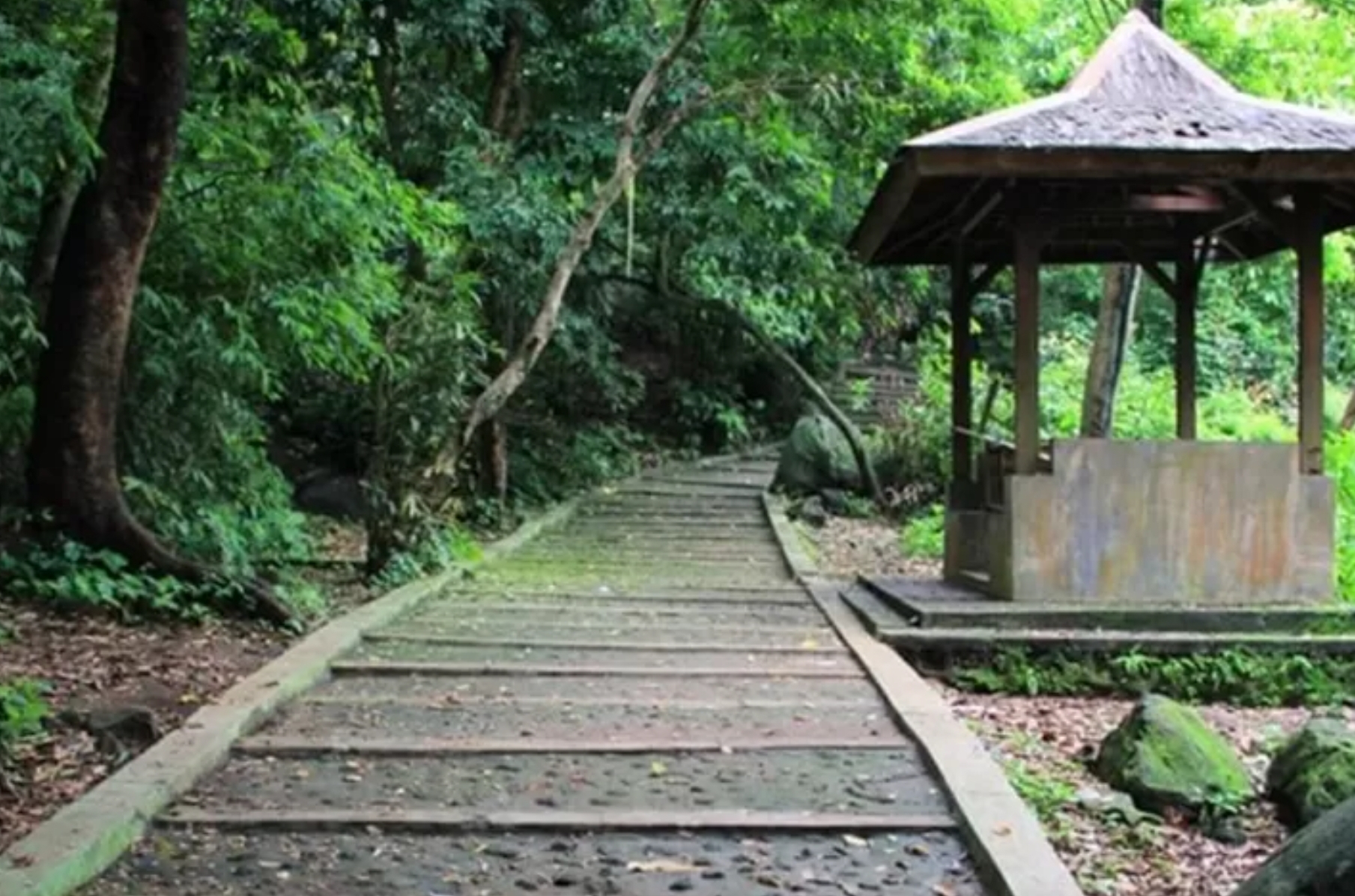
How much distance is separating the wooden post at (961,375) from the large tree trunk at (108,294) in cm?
508

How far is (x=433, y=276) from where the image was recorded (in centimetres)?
1234

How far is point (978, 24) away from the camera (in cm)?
1276

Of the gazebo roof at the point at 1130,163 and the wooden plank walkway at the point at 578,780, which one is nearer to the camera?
the wooden plank walkway at the point at 578,780

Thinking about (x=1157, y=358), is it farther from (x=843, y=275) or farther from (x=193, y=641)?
(x=193, y=641)

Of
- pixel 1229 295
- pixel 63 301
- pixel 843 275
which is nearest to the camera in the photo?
pixel 63 301

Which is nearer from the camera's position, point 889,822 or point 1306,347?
point 889,822

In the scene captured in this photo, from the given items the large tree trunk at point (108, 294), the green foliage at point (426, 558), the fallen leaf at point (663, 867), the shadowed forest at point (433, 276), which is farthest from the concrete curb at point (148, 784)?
the green foliage at point (426, 558)

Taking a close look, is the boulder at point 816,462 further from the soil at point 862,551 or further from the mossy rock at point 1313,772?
the mossy rock at point 1313,772

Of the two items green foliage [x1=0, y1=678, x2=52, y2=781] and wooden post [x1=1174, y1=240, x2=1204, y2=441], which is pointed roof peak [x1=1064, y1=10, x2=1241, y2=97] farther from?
green foliage [x1=0, y1=678, x2=52, y2=781]

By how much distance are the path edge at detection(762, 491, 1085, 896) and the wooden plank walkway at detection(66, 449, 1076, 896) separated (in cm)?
3

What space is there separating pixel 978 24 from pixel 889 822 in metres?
10.2

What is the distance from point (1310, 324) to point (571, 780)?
5.50 meters

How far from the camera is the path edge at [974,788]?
354 centimetres

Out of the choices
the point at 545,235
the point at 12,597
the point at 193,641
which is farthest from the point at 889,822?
the point at 545,235
